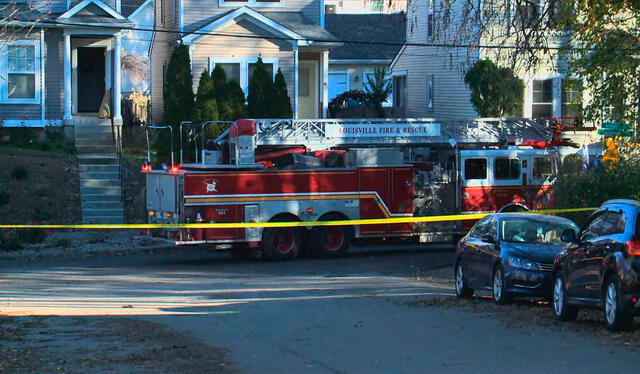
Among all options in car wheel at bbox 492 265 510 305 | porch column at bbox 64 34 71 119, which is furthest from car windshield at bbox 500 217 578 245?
porch column at bbox 64 34 71 119

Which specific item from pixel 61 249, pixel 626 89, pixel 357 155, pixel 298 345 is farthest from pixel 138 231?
pixel 298 345

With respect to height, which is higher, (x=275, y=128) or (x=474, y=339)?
(x=275, y=128)

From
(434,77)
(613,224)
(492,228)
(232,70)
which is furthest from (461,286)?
(434,77)

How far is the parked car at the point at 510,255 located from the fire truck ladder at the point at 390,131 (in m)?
9.09

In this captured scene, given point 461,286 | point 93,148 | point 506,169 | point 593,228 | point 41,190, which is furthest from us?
point 93,148

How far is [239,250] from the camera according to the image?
25.5 meters

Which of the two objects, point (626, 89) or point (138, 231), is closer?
point (626, 89)

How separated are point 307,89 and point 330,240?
12.8 metres

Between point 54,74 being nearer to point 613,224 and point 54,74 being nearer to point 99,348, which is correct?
point 99,348

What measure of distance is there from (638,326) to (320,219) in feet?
42.8

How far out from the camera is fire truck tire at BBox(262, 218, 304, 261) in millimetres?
24062

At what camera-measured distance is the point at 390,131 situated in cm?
2662

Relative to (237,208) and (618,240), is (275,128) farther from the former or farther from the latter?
(618,240)

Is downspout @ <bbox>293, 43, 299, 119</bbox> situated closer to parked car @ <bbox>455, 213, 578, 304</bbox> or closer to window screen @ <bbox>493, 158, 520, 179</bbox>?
window screen @ <bbox>493, 158, 520, 179</bbox>
